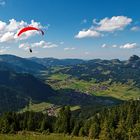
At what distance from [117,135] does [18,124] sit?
50.3 metres

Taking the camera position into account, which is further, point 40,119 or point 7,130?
point 40,119

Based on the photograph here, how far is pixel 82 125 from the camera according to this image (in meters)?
154

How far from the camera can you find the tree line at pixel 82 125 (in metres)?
127

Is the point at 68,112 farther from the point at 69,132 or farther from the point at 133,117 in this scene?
the point at 133,117

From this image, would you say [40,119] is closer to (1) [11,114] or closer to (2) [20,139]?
(1) [11,114]

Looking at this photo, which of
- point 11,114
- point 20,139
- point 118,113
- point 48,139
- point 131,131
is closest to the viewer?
point 20,139

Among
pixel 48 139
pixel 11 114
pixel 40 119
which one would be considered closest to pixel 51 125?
pixel 40 119

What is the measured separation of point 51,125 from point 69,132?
9.89 m

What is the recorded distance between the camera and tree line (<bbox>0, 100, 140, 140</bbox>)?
12731cm

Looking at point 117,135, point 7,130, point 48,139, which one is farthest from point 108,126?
point 7,130

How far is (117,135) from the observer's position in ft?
416

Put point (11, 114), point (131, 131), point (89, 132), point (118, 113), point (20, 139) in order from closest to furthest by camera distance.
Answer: point (20, 139) → point (131, 131) → point (89, 132) → point (11, 114) → point (118, 113)

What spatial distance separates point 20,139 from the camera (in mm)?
104188

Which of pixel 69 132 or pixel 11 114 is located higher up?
pixel 11 114
